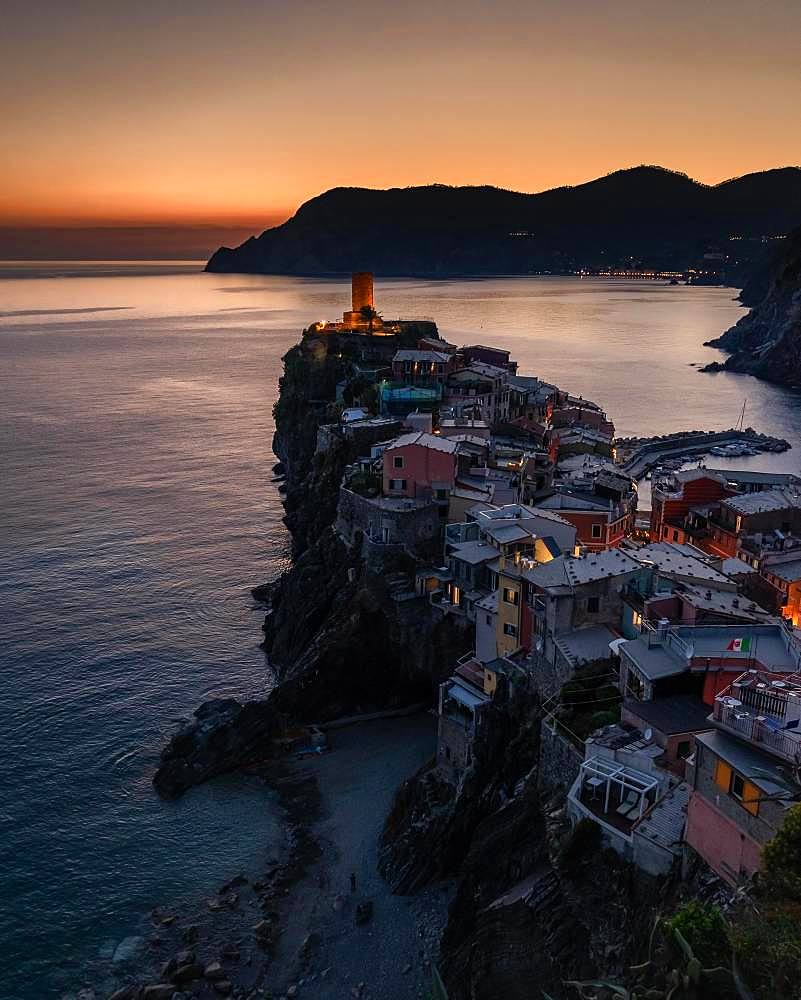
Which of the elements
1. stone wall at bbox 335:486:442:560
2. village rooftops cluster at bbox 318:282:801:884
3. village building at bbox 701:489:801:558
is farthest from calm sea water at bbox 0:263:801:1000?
village building at bbox 701:489:801:558

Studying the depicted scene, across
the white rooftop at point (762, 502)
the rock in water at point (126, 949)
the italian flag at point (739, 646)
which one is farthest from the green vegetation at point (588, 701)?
the white rooftop at point (762, 502)

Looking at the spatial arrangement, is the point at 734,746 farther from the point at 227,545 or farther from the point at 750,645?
the point at 227,545

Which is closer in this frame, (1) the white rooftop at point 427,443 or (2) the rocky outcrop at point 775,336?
(1) the white rooftop at point 427,443

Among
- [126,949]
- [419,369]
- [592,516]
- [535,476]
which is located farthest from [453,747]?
[419,369]

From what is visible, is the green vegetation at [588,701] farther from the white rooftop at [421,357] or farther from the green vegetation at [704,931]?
the white rooftop at [421,357]

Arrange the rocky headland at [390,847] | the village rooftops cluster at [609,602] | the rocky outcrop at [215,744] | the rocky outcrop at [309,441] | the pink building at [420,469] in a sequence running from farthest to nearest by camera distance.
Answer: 1. the rocky outcrop at [309,441]
2. the pink building at [420,469]
3. the rocky outcrop at [215,744]
4. the rocky headland at [390,847]
5. the village rooftops cluster at [609,602]

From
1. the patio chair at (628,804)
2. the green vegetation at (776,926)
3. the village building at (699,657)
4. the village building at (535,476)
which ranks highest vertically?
the green vegetation at (776,926)

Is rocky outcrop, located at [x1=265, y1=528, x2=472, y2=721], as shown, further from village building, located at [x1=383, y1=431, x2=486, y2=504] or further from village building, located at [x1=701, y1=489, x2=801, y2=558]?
village building, located at [x1=701, y1=489, x2=801, y2=558]
